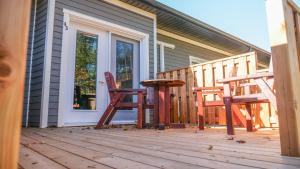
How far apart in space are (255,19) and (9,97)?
1788cm

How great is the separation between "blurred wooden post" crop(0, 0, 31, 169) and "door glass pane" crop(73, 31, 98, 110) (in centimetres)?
386

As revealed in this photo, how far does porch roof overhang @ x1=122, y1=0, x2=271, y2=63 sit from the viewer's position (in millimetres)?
5482

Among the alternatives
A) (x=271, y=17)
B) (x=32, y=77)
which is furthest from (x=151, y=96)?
(x=271, y=17)

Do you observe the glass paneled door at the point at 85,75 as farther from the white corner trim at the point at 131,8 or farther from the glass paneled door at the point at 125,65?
the white corner trim at the point at 131,8

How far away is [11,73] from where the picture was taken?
20.4 inches

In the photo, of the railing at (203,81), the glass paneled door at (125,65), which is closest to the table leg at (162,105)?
the railing at (203,81)

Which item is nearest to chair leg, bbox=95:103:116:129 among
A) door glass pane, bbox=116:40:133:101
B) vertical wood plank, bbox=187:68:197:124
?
door glass pane, bbox=116:40:133:101

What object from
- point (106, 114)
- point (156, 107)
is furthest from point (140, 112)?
A: point (106, 114)

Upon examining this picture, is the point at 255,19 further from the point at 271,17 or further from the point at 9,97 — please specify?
the point at 9,97

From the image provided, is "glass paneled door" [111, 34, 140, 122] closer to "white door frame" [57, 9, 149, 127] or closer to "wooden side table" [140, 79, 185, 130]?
"white door frame" [57, 9, 149, 127]

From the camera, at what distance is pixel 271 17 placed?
1.37 m

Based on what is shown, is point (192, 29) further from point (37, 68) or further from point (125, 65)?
point (37, 68)

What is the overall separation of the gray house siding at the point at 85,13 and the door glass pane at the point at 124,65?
19.4 inches

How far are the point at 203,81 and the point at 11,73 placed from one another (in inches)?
173
